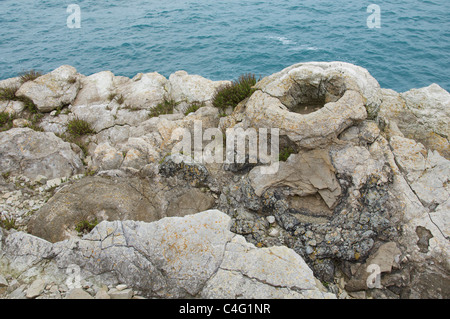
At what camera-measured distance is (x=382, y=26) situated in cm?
3206

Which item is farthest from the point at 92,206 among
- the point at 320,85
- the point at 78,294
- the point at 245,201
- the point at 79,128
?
the point at 320,85

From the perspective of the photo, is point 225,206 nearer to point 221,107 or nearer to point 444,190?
point 221,107

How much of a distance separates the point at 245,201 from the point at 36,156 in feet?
26.4

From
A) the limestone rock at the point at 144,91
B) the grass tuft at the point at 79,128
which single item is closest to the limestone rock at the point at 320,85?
the limestone rock at the point at 144,91

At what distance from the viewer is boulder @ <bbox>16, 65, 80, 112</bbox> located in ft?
47.7

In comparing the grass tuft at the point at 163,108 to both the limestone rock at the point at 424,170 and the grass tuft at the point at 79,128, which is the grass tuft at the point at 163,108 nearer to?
the grass tuft at the point at 79,128

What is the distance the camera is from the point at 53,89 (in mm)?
15164

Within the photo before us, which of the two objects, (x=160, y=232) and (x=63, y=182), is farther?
(x=63, y=182)

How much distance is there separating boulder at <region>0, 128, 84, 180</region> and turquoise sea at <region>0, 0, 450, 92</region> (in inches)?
681

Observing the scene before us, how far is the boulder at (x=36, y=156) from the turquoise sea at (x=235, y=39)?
56.8 ft

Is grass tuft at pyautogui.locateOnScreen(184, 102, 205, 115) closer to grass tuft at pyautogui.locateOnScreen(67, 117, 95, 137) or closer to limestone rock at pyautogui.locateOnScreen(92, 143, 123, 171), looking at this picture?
limestone rock at pyautogui.locateOnScreen(92, 143, 123, 171)

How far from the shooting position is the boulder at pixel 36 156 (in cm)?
1107
